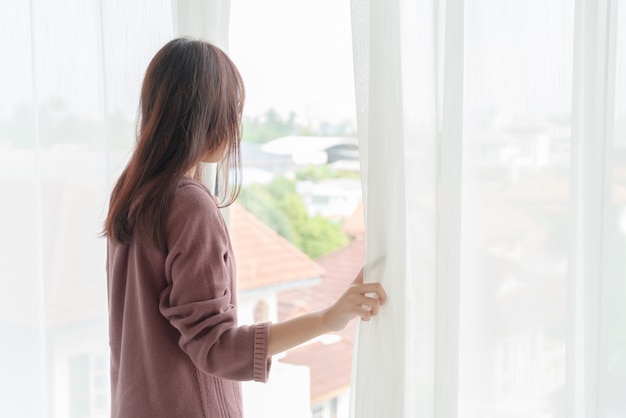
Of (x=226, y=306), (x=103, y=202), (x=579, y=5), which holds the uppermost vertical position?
(x=579, y=5)

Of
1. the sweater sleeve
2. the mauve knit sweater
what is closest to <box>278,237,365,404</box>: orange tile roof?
the mauve knit sweater

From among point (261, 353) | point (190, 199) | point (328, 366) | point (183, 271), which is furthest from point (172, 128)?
point (328, 366)

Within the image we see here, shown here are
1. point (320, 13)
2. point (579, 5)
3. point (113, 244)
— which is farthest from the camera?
point (320, 13)

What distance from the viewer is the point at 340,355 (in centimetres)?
155

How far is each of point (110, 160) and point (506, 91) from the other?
83cm

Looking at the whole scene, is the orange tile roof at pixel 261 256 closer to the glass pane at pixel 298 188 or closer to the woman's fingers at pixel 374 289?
the glass pane at pixel 298 188

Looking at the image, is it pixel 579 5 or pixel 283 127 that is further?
pixel 283 127

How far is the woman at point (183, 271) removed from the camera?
1.10m

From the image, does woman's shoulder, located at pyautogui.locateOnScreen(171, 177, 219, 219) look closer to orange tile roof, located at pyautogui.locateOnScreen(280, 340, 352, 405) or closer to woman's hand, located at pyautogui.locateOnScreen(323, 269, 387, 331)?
woman's hand, located at pyautogui.locateOnScreen(323, 269, 387, 331)

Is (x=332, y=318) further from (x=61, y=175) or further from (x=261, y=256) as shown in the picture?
(x=61, y=175)

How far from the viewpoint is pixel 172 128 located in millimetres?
1156

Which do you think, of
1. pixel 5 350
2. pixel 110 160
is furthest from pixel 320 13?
pixel 5 350

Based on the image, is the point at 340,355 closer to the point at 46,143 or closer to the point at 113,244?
the point at 113,244

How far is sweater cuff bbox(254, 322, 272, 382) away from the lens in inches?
43.3
